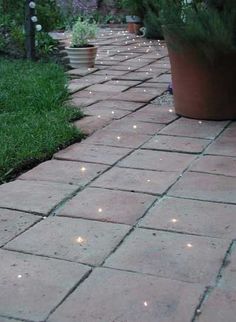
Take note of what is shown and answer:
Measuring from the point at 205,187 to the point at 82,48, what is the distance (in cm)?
372

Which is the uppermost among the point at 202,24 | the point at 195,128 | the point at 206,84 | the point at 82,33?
the point at 202,24

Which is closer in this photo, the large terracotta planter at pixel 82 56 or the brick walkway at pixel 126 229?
the brick walkway at pixel 126 229

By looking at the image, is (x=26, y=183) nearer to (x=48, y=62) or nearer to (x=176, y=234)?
(x=176, y=234)

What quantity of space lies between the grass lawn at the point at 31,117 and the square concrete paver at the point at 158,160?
0.45m

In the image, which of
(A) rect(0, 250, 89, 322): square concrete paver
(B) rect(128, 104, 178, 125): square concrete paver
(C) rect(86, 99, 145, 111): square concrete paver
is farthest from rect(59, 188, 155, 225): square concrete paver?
(C) rect(86, 99, 145, 111): square concrete paver

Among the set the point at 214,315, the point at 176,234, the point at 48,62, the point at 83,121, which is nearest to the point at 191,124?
the point at 83,121

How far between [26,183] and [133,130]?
3.69 feet

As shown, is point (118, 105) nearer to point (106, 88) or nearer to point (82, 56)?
point (106, 88)

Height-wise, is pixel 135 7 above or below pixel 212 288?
above

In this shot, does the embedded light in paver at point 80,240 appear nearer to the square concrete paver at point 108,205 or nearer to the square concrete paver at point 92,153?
the square concrete paver at point 108,205

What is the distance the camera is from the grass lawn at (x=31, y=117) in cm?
300

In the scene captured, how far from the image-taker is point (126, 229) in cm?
214

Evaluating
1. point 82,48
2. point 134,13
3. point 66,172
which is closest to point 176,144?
point 66,172

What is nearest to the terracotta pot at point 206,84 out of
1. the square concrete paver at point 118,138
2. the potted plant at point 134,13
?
the square concrete paver at point 118,138
